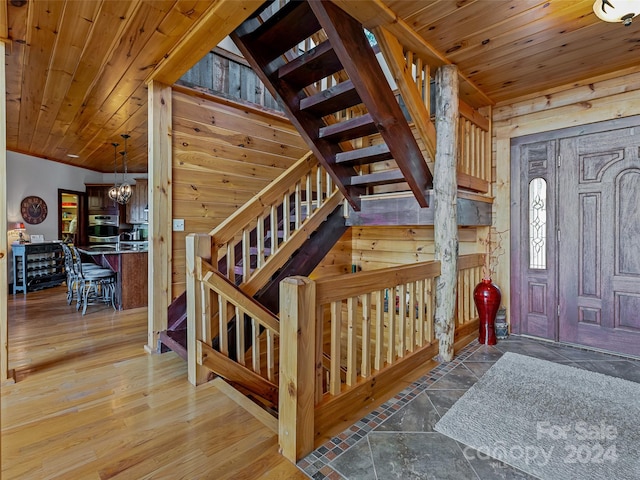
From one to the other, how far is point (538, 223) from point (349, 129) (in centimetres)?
221

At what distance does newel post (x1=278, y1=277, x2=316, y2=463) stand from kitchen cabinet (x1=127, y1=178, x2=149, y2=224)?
779 cm

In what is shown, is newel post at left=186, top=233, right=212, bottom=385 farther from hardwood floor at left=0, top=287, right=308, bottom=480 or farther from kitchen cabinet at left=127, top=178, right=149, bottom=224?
kitchen cabinet at left=127, top=178, right=149, bottom=224

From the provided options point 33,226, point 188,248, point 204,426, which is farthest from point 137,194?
point 204,426

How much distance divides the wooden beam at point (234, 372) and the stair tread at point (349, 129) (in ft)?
6.45

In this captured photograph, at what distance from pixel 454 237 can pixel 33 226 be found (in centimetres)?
764

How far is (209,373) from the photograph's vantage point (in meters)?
2.41

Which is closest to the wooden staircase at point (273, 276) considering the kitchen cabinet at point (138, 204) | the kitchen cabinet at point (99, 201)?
the kitchen cabinet at point (138, 204)

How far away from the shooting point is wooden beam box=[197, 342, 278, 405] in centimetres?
234

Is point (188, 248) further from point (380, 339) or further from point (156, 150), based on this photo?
point (380, 339)

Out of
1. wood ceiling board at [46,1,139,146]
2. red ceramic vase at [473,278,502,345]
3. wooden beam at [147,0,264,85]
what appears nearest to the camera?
wooden beam at [147,0,264,85]

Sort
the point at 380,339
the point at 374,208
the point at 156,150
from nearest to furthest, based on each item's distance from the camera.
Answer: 1. the point at 380,339
2. the point at 156,150
3. the point at 374,208

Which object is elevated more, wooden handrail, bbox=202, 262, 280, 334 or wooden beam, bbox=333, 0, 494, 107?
wooden beam, bbox=333, 0, 494, 107

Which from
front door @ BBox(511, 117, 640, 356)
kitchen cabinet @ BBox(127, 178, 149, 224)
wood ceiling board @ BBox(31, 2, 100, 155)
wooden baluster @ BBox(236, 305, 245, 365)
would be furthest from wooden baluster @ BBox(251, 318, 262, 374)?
kitchen cabinet @ BBox(127, 178, 149, 224)

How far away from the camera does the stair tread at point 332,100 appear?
92.9 inches
